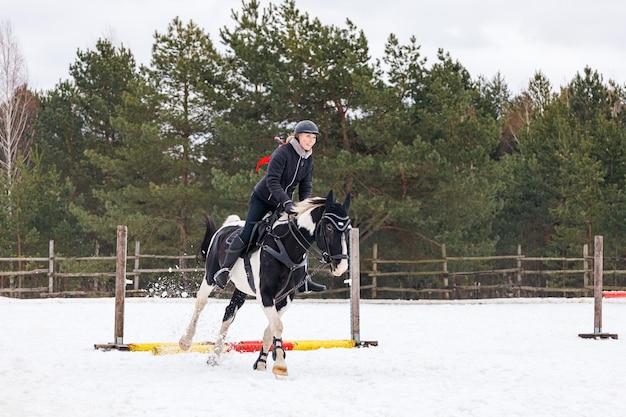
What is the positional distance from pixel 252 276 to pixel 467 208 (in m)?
19.8

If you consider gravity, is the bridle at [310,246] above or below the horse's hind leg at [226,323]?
above

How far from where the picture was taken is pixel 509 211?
119ft

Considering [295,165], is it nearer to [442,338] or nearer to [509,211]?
[442,338]

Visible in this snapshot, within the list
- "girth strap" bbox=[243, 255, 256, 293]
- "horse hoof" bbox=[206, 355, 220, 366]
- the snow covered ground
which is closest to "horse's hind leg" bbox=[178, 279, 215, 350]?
the snow covered ground

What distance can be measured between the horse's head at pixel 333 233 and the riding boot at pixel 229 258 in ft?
3.73

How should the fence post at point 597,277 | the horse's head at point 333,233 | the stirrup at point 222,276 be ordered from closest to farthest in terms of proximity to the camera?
the horse's head at point 333,233, the stirrup at point 222,276, the fence post at point 597,277

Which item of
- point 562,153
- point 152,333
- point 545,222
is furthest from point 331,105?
point 152,333

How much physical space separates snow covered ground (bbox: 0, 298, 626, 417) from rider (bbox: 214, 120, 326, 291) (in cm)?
119

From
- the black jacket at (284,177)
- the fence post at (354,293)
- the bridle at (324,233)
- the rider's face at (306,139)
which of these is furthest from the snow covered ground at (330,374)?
the rider's face at (306,139)

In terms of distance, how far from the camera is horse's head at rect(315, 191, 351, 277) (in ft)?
28.0

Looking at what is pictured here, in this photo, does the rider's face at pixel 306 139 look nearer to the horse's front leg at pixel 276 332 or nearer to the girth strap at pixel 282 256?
the girth strap at pixel 282 256

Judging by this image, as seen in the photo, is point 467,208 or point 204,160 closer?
point 467,208

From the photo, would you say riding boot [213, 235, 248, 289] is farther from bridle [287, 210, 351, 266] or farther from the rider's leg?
bridle [287, 210, 351, 266]

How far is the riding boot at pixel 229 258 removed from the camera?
9523 millimetres
